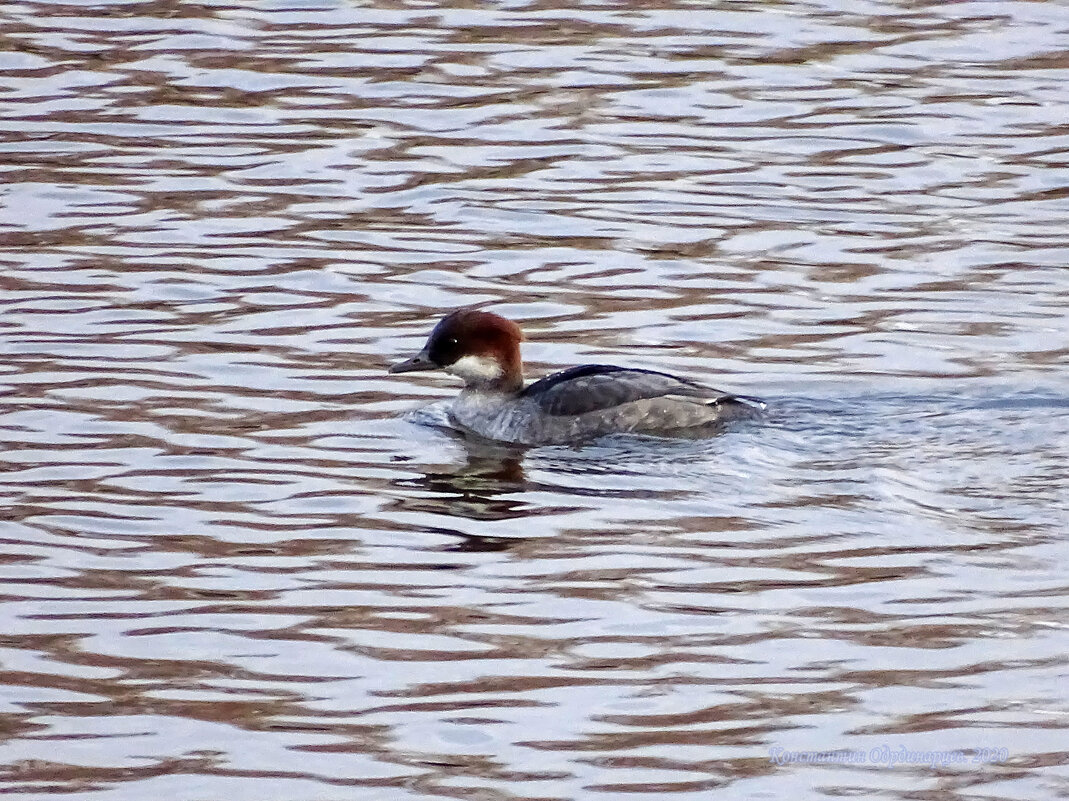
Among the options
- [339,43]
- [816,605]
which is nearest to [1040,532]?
[816,605]

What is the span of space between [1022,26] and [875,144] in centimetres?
378

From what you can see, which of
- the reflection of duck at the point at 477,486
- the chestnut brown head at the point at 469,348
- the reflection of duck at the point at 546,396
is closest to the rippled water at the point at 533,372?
the reflection of duck at the point at 477,486

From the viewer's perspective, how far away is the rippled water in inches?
281

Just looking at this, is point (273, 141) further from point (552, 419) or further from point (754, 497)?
point (754, 497)

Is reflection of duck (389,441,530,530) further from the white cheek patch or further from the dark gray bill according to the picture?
the dark gray bill

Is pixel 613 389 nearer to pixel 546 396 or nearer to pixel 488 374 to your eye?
pixel 546 396

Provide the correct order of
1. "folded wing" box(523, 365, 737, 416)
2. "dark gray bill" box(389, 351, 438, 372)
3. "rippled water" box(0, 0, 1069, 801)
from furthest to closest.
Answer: "dark gray bill" box(389, 351, 438, 372), "folded wing" box(523, 365, 737, 416), "rippled water" box(0, 0, 1069, 801)

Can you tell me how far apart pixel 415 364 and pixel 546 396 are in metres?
0.76

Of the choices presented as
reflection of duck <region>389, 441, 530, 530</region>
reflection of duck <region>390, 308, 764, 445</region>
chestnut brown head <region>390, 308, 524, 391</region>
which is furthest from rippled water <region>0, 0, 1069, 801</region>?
chestnut brown head <region>390, 308, 524, 391</region>

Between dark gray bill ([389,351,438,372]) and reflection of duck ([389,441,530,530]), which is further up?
dark gray bill ([389,351,438,372])

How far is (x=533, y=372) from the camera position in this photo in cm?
1252

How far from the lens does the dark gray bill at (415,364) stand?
1157 cm

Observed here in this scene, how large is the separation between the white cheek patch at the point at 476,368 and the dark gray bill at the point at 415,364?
14 centimetres

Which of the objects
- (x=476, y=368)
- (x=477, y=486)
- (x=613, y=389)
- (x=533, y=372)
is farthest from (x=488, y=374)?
(x=477, y=486)
